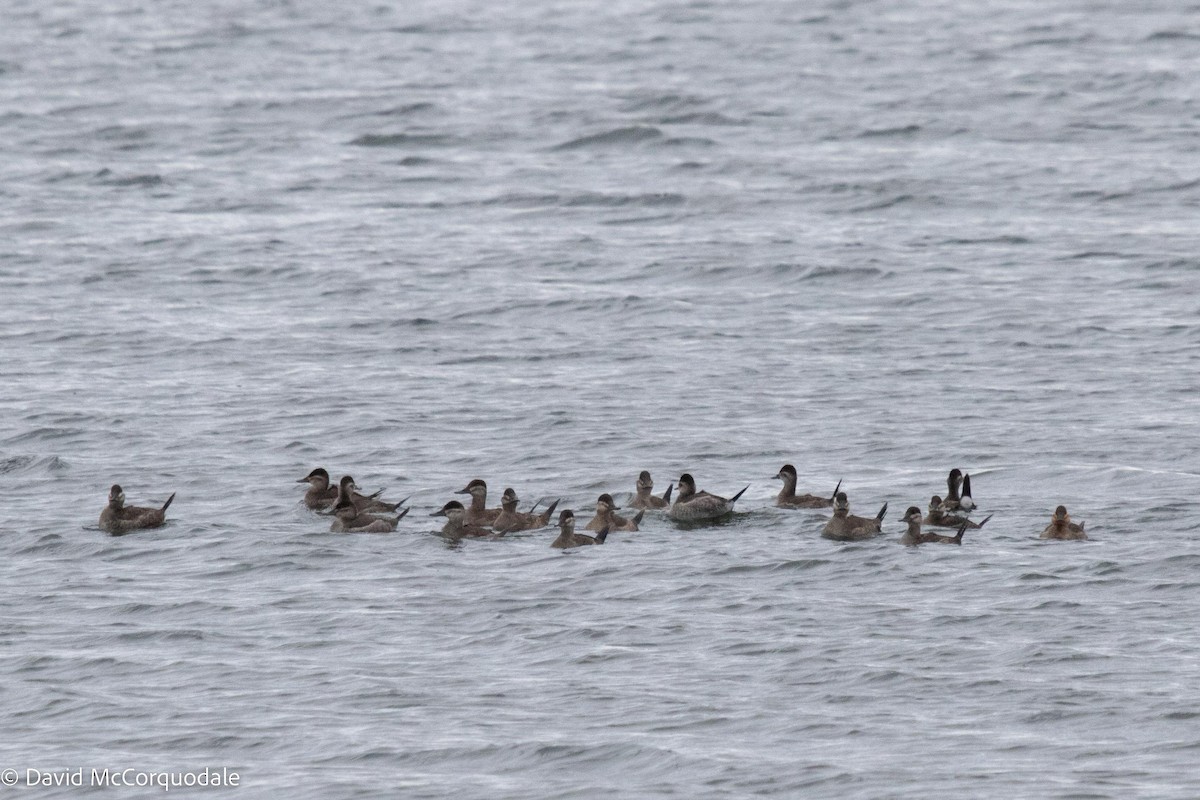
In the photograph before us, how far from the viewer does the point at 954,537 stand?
1775 centimetres

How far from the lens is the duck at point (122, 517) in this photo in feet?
61.4

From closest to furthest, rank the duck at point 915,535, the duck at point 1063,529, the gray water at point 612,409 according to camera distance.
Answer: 1. the gray water at point 612,409
2. the duck at point 1063,529
3. the duck at point 915,535

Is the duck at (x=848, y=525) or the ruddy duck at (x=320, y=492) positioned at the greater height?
the ruddy duck at (x=320, y=492)

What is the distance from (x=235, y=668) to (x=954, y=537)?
6.07 meters

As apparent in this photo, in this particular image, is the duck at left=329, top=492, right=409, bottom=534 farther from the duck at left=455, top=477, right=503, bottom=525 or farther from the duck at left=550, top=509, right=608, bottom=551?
the duck at left=550, top=509, right=608, bottom=551

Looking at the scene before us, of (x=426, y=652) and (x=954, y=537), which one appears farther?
(x=954, y=537)

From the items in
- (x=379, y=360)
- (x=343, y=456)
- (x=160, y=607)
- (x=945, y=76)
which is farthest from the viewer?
(x=945, y=76)

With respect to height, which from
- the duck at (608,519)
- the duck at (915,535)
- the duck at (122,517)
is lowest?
the duck at (915,535)

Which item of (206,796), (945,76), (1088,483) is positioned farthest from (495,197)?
(206,796)

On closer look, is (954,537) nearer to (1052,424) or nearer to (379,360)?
(1052,424)

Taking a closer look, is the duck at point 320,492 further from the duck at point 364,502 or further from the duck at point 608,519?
the duck at point 608,519

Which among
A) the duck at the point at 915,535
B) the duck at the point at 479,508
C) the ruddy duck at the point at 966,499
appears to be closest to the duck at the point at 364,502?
the duck at the point at 479,508

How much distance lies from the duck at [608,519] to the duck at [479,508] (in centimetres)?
85

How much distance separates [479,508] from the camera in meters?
19.0
